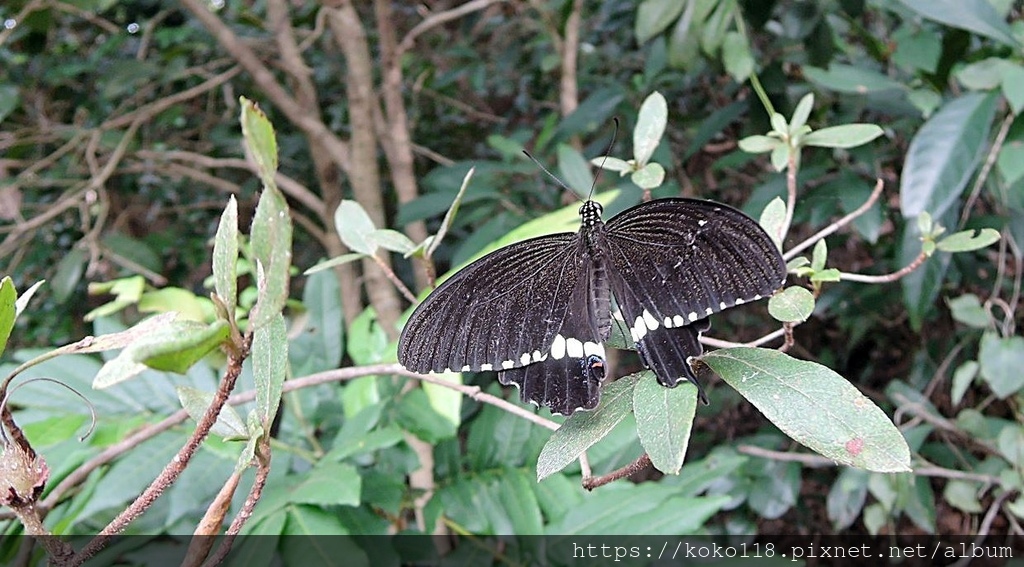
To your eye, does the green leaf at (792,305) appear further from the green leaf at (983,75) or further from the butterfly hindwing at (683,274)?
the green leaf at (983,75)

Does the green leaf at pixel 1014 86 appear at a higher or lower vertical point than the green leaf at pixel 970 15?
lower

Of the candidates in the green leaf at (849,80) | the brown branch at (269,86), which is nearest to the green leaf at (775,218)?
the green leaf at (849,80)

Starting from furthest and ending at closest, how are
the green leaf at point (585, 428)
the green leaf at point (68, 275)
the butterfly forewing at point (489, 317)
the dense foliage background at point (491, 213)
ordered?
the green leaf at point (68, 275) < the dense foliage background at point (491, 213) < the butterfly forewing at point (489, 317) < the green leaf at point (585, 428)

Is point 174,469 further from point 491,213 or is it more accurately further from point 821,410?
point 491,213

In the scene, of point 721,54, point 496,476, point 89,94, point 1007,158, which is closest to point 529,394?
point 496,476

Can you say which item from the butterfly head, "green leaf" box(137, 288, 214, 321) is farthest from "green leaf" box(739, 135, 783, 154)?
"green leaf" box(137, 288, 214, 321)

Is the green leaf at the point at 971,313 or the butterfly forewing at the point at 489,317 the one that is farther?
the green leaf at the point at 971,313

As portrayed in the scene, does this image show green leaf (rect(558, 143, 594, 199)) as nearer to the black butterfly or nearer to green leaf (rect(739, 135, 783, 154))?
green leaf (rect(739, 135, 783, 154))
